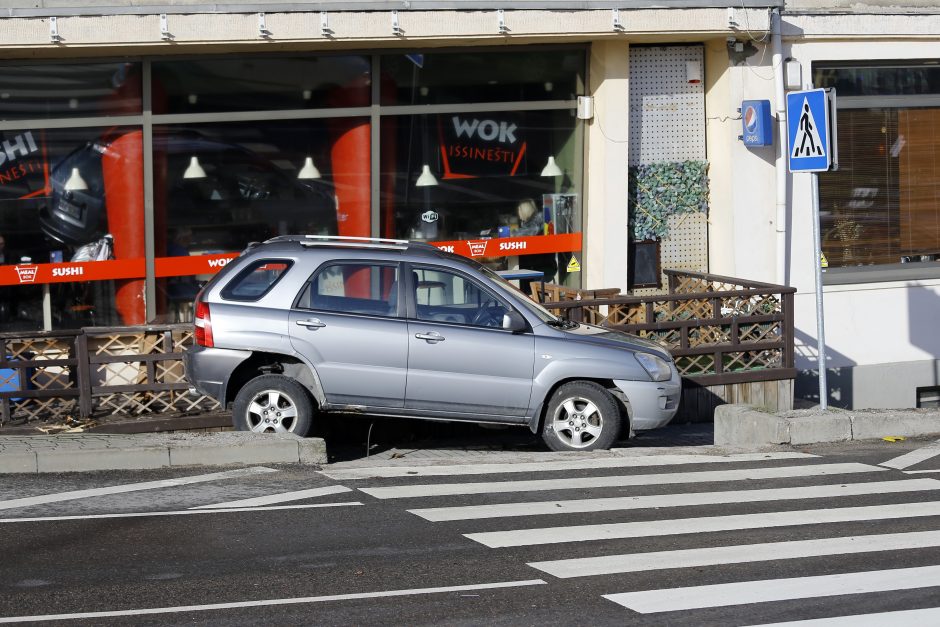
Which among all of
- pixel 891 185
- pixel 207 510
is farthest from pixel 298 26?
pixel 891 185

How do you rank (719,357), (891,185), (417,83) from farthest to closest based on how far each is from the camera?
(891,185) → (417,83) → (719,357)

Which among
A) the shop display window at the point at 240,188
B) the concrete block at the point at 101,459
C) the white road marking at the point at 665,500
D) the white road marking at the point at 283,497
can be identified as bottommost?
the white road marking at the point at 665,500

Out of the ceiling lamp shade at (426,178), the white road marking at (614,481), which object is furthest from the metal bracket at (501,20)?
the white road marking at (614,481)

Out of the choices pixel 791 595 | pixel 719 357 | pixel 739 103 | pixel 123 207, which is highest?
pixel 739 103

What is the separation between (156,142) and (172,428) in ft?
13.9

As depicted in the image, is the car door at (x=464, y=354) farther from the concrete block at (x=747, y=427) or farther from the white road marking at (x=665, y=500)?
the white road marking at (x=665, y=500)

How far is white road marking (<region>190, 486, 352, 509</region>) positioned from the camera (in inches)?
352

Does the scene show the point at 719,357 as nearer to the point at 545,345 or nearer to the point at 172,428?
the point at 545,345

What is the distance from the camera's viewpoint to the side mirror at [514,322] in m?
11.1

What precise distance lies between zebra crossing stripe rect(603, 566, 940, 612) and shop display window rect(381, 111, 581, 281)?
9.26 meters

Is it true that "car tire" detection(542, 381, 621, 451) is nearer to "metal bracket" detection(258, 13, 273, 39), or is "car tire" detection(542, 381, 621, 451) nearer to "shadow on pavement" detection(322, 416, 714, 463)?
"shadow on pavement" detection(322, 416, 714, 463)

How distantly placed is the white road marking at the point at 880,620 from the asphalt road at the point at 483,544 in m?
0.02

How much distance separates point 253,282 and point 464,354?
1.93 meters

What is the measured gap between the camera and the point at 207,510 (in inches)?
345
